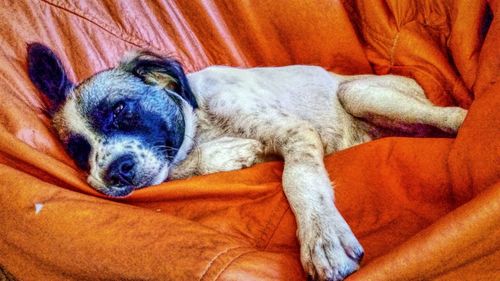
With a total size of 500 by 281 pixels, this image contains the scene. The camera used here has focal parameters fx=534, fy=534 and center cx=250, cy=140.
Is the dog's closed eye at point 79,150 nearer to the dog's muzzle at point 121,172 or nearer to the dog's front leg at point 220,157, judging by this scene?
the dog's muzzle at point 121,172

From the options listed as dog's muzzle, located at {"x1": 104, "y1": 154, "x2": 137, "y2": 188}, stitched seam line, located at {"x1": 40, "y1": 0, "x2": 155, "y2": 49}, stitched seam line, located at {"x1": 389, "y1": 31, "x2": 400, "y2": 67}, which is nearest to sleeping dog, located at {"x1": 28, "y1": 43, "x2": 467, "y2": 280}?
dog's muzzle, located at {"x1": 104, "y1": 154, "x2": 137, "y2": 188}

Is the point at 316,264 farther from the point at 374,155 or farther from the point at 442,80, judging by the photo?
the point at 442,80

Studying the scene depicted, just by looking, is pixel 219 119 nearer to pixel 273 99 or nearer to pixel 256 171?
pixel 273 99

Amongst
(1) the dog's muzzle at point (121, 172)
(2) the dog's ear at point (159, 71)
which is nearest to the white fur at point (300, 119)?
(2) the dog's ear at point (159, 71)

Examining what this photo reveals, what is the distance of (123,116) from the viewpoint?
1957mm

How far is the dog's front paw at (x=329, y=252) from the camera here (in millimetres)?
1393

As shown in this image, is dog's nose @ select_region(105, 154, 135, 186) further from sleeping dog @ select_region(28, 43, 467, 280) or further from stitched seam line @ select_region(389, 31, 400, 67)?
stitched seam line @ select_region(389, 31, 400, 67)

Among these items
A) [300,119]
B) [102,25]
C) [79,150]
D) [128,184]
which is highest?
[102,25]

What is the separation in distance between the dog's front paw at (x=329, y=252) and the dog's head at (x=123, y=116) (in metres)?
0.65

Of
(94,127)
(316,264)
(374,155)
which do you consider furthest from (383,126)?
(94,127)

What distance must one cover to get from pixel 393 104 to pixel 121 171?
114 cm

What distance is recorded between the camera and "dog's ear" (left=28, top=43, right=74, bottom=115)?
210cm

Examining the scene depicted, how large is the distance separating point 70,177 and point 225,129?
0.65 metres

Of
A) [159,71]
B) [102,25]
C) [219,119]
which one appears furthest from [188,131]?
[102,25]
